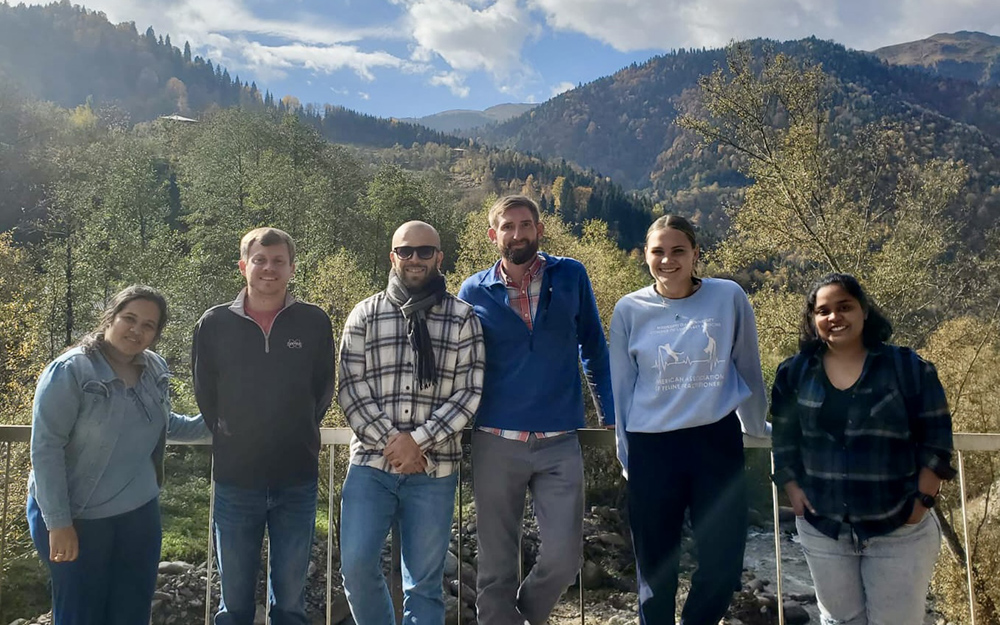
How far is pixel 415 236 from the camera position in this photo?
8.87 ft

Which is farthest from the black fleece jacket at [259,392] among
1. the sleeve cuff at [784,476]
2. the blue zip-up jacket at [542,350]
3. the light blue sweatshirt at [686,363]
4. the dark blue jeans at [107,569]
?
the sleeve cuff at [784,476]

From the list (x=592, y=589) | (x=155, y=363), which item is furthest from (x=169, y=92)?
(x=155, y=363)

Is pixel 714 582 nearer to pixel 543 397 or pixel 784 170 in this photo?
pixel 543 397

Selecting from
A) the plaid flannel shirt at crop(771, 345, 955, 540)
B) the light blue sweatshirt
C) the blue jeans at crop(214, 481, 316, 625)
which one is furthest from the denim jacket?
the plaid flannel shirt at crop(771, 345, 955, 540)

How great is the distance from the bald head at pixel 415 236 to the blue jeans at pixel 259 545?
1052mm

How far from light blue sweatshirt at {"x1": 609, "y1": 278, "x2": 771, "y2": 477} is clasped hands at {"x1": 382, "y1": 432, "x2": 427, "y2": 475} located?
0.79 m

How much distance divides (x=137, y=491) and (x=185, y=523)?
19.2 meters

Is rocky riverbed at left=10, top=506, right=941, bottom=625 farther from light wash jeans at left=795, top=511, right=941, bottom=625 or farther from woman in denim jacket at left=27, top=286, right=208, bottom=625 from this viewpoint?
woman in denim jacket at left=27, top=286, right=208, bottom=625

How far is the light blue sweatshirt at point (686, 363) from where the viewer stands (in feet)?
7.98

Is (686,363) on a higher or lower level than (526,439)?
higher

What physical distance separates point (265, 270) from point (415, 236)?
63cm

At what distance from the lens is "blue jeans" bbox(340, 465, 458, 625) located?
250cm

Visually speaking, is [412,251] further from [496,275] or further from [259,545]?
[259,545]

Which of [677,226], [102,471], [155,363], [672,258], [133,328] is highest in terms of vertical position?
[677,226]
